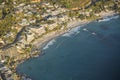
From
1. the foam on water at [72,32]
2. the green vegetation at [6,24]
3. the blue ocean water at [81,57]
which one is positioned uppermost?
the green vegetation at [6,24]

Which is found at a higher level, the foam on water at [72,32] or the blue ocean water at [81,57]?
the foam on water at [72,32]

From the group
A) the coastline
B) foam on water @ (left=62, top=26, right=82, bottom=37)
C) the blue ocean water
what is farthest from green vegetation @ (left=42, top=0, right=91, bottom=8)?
foam on water @ (left=62, top=26, right=82, bottom=37)

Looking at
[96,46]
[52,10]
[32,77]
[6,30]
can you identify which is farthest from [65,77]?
[52,10]

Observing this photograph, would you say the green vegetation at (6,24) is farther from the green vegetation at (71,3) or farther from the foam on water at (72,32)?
the green vegetation at (71,3)

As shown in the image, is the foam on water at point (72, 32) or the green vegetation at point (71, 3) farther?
the green vegetation at point (71, 3)

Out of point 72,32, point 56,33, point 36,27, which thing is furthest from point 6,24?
point 72,32

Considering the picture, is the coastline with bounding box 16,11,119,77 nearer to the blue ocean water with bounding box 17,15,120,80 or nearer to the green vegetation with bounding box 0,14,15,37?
the blue ocean water with bounding box 17,15,120,80

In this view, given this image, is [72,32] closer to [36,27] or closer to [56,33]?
[56,33]

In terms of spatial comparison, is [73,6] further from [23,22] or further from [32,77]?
[32,77]

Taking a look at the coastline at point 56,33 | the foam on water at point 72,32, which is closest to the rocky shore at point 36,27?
the coastline at point 56,33
